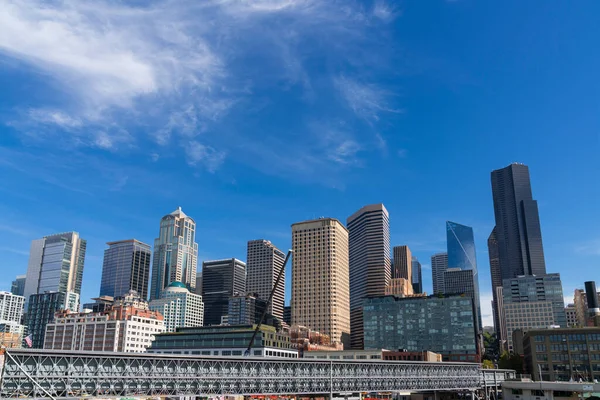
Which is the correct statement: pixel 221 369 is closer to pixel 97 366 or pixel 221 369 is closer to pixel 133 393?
pixel 133 393

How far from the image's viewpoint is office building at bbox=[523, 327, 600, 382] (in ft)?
482

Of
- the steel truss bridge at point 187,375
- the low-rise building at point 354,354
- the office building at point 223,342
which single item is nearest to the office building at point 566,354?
the steel truss bridge at point 187,375

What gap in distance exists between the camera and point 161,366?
7819 cm

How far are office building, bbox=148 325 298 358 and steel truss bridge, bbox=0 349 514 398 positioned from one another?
227 ft

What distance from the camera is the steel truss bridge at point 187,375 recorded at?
64562 millimetres

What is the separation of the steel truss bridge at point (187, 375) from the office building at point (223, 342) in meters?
69.1

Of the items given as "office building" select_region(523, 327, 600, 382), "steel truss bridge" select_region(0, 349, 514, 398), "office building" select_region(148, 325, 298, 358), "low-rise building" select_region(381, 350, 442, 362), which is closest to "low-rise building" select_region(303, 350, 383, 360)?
"low-rise building" select_region(381, 350, 442, 362)

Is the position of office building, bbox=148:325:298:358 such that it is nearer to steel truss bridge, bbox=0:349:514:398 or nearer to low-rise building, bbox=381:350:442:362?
low-rise building, bbox=381:350:442:362

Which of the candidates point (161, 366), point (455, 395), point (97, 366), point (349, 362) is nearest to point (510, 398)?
point (455, 395)

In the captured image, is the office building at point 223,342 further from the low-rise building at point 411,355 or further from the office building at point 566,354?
the office building at point 566,354

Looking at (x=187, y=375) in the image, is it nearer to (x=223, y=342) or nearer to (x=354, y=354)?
(x=223, y=342)

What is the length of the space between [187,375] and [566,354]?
119 metres

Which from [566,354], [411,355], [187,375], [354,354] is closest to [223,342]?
[354,354]

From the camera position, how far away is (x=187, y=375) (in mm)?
80375
